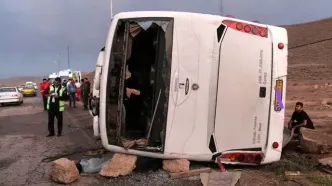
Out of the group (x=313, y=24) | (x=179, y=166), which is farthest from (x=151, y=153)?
(x=313, y=24)

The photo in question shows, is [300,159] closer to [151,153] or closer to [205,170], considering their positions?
[205,170]

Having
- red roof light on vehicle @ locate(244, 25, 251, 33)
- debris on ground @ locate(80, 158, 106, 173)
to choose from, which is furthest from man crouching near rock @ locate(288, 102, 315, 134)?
debris on ground @ locate(80, 158, 106, 173)

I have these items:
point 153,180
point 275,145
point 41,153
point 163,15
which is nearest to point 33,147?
point 41,153

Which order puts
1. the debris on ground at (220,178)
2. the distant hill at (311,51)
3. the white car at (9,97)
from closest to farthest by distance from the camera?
the debris on ground at (220,178), the white car at (9,97), the distant hill at (311,51)

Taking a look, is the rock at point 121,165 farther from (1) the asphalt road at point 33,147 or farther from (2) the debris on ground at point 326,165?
(2) the debris on ground at point 326,165

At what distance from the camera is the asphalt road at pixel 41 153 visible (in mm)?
6508

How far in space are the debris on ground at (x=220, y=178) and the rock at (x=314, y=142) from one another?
2298mm

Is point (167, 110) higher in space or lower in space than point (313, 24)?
lower

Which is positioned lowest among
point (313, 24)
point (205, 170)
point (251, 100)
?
point (205, 170)

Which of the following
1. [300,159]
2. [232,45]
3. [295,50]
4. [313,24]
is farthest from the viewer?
[313,24]

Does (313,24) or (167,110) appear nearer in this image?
(167,110)

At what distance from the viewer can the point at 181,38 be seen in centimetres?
615

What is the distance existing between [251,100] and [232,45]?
81 centimetres

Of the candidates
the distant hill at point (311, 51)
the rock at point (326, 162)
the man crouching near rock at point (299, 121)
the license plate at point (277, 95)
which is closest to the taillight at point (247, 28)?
the license plate at point (277, 95)
